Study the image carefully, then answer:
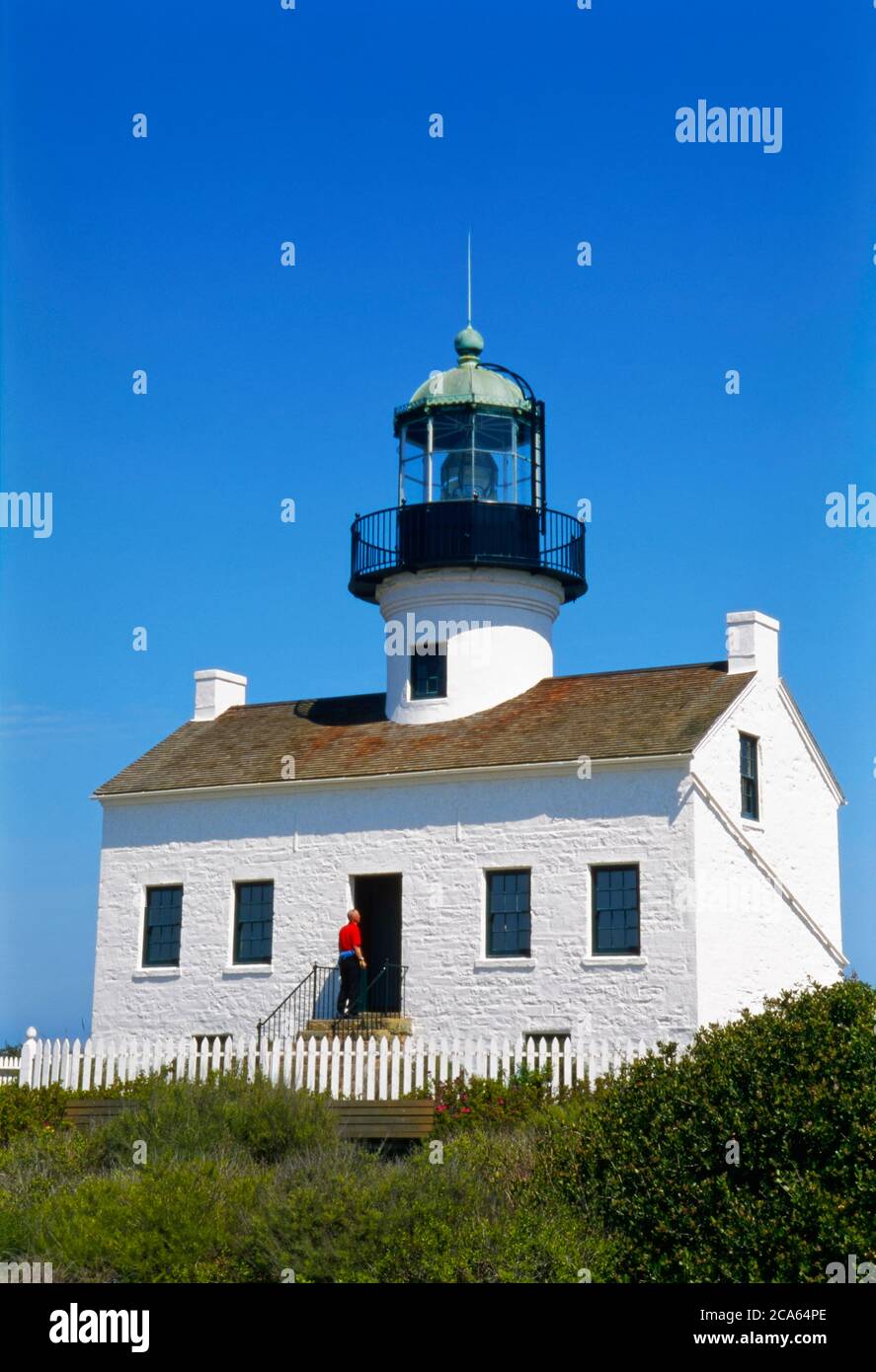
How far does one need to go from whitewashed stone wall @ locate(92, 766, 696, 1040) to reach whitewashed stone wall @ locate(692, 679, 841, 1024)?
21.2 inches

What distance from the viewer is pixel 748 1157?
12844mm

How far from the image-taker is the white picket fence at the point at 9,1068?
71.9 feet

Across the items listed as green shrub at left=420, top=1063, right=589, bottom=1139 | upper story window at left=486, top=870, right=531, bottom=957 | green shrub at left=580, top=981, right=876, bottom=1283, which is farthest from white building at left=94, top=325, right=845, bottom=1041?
green shrub at left=580, top=981, right=876, bottom=1283

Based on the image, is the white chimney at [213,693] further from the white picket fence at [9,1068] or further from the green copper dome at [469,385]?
the white picket fence at [9,1068]

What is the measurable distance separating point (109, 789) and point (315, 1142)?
12455 mm

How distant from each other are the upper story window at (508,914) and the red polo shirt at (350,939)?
6.16 feet

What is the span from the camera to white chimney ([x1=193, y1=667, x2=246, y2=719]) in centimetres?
3030

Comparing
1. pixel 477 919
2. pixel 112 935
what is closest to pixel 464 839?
pixel 477 919

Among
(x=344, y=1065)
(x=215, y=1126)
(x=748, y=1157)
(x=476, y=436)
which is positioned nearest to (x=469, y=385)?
(x=476, y=436)

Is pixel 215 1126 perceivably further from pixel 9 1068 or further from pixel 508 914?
pixel 508 914

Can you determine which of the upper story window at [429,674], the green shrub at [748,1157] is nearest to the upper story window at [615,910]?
the upper story window at [429,674]

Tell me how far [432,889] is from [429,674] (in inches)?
161
